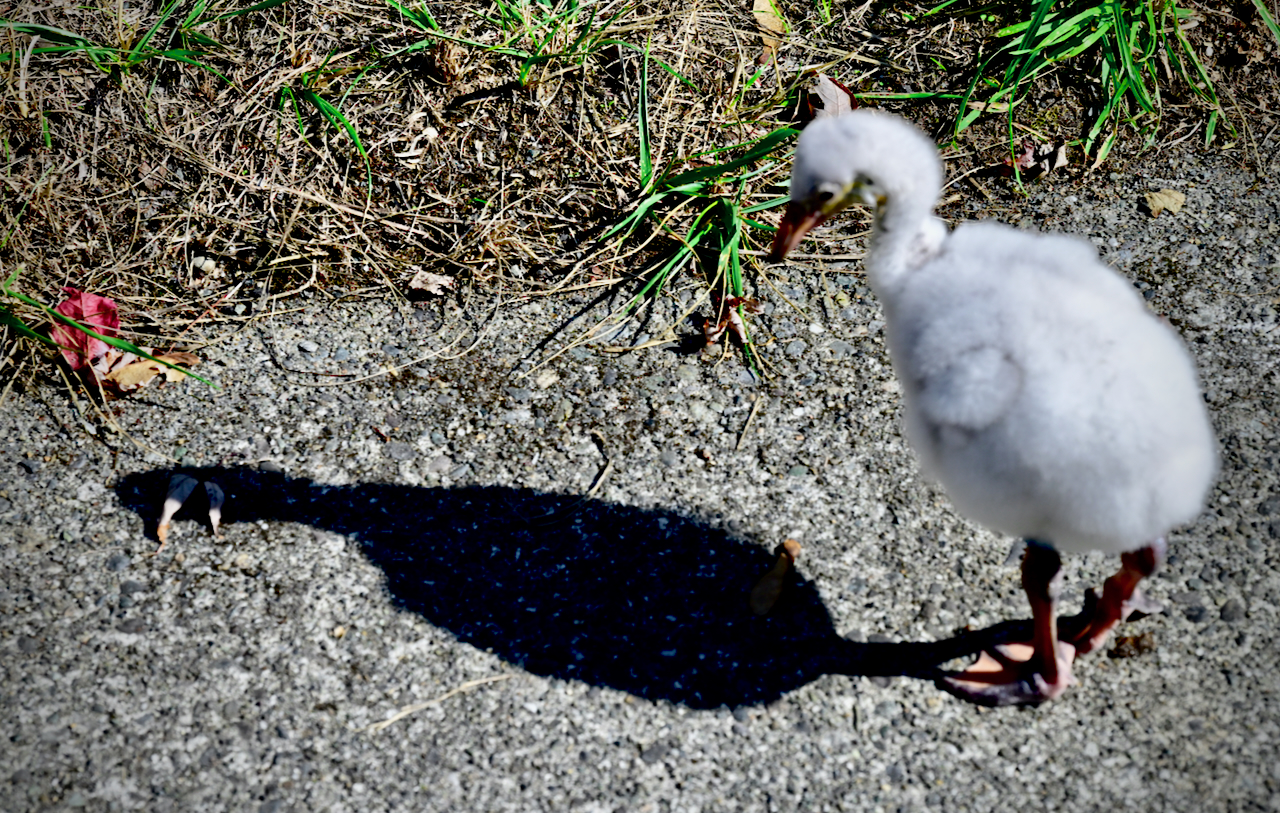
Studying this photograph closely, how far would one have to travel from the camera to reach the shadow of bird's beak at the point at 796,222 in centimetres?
232

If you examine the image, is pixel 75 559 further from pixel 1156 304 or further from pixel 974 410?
pixel 1156 304

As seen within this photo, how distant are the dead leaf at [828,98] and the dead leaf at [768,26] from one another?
0.31 meters

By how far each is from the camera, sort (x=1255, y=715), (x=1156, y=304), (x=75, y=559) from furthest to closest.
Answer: (x=1156, y=304) → (x=75, y=559) → (x=1255, y=715)

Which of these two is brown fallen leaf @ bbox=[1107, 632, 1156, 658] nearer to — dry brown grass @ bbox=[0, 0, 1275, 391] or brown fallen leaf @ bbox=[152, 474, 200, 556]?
dry brown grass @ bbox=[0, 0, 1275, 391]

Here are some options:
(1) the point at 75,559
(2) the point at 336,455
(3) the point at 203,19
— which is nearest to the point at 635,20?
(3) the point at 203,19

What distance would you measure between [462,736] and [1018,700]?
1.44 m

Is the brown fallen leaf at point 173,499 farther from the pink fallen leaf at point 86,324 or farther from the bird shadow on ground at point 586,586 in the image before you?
the pink fallen leaf at point 86,324

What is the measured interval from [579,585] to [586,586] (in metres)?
0.02

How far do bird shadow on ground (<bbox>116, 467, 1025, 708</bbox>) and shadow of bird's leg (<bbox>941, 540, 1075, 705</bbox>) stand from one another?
92 millimetres

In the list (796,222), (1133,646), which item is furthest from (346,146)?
(1133,646)

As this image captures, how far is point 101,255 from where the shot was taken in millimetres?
3613

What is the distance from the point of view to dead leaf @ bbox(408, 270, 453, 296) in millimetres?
3625

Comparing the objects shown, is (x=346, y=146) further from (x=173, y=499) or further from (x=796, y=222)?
(x=796, y=222)

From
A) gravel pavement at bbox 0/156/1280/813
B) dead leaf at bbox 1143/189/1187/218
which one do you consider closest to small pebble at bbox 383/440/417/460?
gravel pavement at bbox 0/156/1280/813
